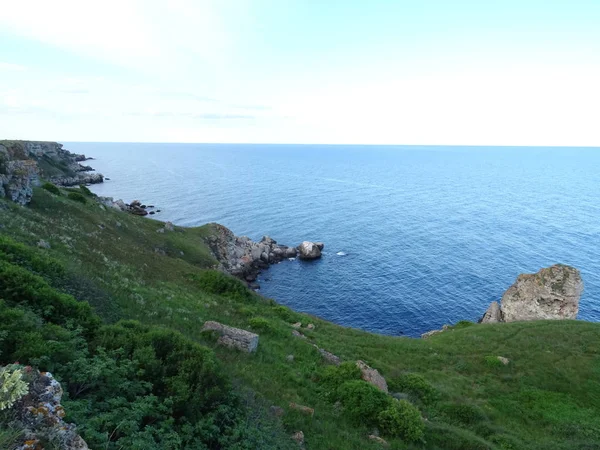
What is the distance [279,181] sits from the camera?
196500 millimetres

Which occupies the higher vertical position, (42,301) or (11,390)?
(11,390)

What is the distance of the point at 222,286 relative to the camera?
122ft

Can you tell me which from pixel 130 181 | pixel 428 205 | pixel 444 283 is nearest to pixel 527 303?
pixel 444 283

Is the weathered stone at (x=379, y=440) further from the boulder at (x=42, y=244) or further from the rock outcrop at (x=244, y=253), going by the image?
the rock outcrop at (x=244, y=253)

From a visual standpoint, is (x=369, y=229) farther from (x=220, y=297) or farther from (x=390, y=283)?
(x=220, y=297)

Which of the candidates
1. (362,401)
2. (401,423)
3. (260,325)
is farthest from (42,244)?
(401,423)

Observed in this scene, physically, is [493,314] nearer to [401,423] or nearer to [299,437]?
[401,423]

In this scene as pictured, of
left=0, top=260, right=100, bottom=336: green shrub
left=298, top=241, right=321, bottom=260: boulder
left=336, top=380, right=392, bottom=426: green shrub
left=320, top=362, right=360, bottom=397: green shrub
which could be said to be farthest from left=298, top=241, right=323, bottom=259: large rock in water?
left=0, top=260, right=100, bottom=336: green shrub

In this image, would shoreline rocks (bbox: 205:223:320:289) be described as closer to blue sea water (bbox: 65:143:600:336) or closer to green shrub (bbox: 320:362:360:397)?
blue sea water (bbox: 65:143:600:336)

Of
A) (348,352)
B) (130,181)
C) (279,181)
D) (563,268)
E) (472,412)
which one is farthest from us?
(279,181)

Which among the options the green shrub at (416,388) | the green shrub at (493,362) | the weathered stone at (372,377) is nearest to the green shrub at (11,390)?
the weathered stone at (372,377)

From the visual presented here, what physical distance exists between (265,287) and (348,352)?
4108 cm

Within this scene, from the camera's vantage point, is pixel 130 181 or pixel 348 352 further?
pixel 130 181

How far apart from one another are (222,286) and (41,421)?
102 feet
